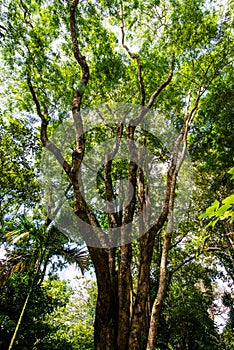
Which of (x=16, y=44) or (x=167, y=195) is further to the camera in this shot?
(x=16, y=44)

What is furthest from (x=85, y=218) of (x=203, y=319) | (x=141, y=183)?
(x=203, y=319)

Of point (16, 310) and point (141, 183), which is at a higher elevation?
point (141, 183)

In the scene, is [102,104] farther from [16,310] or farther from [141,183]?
[16,310]

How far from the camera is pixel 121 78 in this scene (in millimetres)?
9328

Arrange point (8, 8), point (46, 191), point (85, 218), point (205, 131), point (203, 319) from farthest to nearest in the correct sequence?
point (203, 319) → point (46, 191) → point (205, 131) → point (8, 8) → point (85, 218)

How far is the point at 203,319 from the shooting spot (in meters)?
13.9

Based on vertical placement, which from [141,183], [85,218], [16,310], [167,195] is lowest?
[16,310]

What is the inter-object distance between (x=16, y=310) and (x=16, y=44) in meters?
7.21

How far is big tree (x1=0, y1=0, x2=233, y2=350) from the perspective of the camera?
5797 millimetres

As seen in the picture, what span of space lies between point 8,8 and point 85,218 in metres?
5.97

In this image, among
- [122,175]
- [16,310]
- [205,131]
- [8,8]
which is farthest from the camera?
[122,175]

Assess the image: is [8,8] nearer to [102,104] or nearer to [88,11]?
[88,11]

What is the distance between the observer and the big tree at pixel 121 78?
580cm

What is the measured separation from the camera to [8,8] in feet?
23.7
